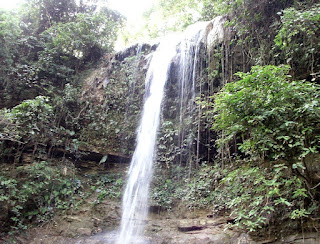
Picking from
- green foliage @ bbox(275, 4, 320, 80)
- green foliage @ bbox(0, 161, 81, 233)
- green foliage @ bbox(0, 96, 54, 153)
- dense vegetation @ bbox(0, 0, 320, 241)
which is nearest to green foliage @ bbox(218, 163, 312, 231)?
dense vegetation @ bbox(0, 0, 320, 241)

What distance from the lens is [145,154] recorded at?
8.61m

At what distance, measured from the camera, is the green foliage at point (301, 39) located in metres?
5.59

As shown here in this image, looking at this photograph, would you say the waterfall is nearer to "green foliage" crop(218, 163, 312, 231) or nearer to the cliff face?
the cliff face

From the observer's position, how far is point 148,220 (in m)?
7.28

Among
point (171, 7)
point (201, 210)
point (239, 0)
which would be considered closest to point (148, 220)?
point (201, 210)

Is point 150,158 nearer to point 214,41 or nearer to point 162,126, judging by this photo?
point 162,126

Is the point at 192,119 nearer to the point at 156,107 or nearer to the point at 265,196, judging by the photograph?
the point at 156,107

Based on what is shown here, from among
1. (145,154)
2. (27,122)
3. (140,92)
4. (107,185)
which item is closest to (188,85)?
(140,92)

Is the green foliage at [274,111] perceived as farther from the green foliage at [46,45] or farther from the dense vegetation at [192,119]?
the green foliage at [46,45]

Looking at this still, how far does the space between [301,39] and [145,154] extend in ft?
19.4

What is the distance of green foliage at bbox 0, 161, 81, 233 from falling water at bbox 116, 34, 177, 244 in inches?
75.9

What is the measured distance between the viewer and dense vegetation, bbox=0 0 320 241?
13.4ft

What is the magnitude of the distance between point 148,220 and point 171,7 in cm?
1458

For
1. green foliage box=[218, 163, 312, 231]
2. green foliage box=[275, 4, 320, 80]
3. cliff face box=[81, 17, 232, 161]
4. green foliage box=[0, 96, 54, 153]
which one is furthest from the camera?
cliff face box=[81, 17, 232, 161]
